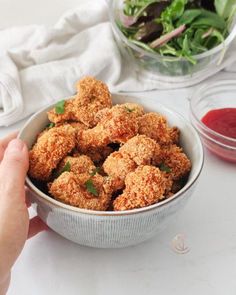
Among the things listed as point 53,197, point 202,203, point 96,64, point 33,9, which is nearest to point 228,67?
point 96,64

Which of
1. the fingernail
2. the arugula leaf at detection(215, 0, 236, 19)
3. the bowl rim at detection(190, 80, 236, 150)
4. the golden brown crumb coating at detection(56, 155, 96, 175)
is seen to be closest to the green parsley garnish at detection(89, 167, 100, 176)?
the golden brown crumb coating at detection(56, 155, 96, 175)

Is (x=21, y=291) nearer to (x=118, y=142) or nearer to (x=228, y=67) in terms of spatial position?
(x=118, y=142)

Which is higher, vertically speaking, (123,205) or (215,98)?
→ (123,205)

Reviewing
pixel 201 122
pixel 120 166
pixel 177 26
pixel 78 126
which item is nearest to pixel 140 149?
pixel 120 166

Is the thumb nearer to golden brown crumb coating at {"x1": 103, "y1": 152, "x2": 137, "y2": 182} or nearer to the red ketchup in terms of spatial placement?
golden brown crumb coating at {"x1": 103, "y1": 152, "x2": 137, "y2": 182}

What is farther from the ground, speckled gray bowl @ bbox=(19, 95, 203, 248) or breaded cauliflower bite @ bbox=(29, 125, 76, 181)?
breaded cauliflower bite @ bbox=(29, 125, 76, 181)

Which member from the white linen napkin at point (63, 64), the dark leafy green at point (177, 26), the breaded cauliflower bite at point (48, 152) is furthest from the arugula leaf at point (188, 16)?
the breaded cauliflower bite at point (48, 152)

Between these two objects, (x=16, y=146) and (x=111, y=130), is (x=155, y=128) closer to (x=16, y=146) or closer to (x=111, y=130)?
(x=111, y=130)

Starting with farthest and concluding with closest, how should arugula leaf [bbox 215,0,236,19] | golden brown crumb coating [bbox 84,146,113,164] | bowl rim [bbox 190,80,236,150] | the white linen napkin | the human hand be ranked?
1. arugula leaf [bbox 215,0,236,19]
2. the white linen napkin
3. bowl rim [bbox 190,80,236,150]
4. golden brown crumb coating [bbox 84,146,113,164]
5. the human hand
